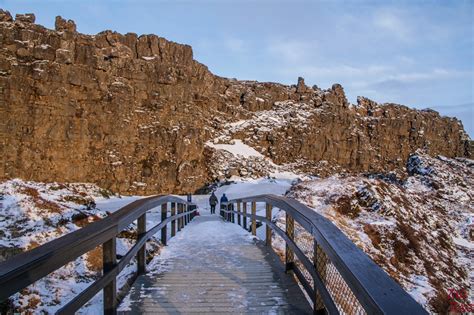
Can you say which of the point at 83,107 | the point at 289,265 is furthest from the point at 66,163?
the point at 289,265

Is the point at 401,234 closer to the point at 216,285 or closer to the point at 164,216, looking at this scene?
the point at 164,216

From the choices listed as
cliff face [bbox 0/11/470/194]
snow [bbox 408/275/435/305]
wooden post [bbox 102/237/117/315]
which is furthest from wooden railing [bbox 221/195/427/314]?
cliff face [bbox 0/11/470/194]

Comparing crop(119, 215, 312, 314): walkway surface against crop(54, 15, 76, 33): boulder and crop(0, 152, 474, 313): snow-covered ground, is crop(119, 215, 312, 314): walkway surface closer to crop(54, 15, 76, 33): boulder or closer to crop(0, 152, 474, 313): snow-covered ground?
crop(0, 152, 474, 313): snow-covered ground

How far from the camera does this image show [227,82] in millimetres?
71250

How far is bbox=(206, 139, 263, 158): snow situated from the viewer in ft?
190

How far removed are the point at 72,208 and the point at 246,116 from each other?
61.2 metres

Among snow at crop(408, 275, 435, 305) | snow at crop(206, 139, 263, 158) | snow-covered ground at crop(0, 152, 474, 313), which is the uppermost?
snow at crop(206, 139, 263, 158)

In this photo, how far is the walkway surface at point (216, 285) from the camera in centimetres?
374

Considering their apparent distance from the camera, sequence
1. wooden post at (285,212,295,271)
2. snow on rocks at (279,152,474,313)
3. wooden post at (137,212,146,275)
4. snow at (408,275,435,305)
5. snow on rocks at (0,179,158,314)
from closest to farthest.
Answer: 1. snow on rocks at (0,179,158,314)
2. wooden post at (285,212,295,271)
3. wooden post at (137,212,146,275)
4. snow at (408,275,435,305)
5. snow on rocks at (279,152,474,313)

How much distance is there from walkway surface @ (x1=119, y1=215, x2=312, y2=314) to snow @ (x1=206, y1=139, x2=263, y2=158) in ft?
168

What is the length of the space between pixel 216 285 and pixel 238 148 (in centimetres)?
5591

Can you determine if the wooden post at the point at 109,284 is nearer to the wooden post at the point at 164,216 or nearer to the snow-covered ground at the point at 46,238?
the snow-covered ground at the point at 46,238

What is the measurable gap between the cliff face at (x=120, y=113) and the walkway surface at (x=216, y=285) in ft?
113

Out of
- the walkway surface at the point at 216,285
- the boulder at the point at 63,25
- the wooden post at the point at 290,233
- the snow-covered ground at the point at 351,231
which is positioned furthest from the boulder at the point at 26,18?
the wooden post at the point at 290,233
